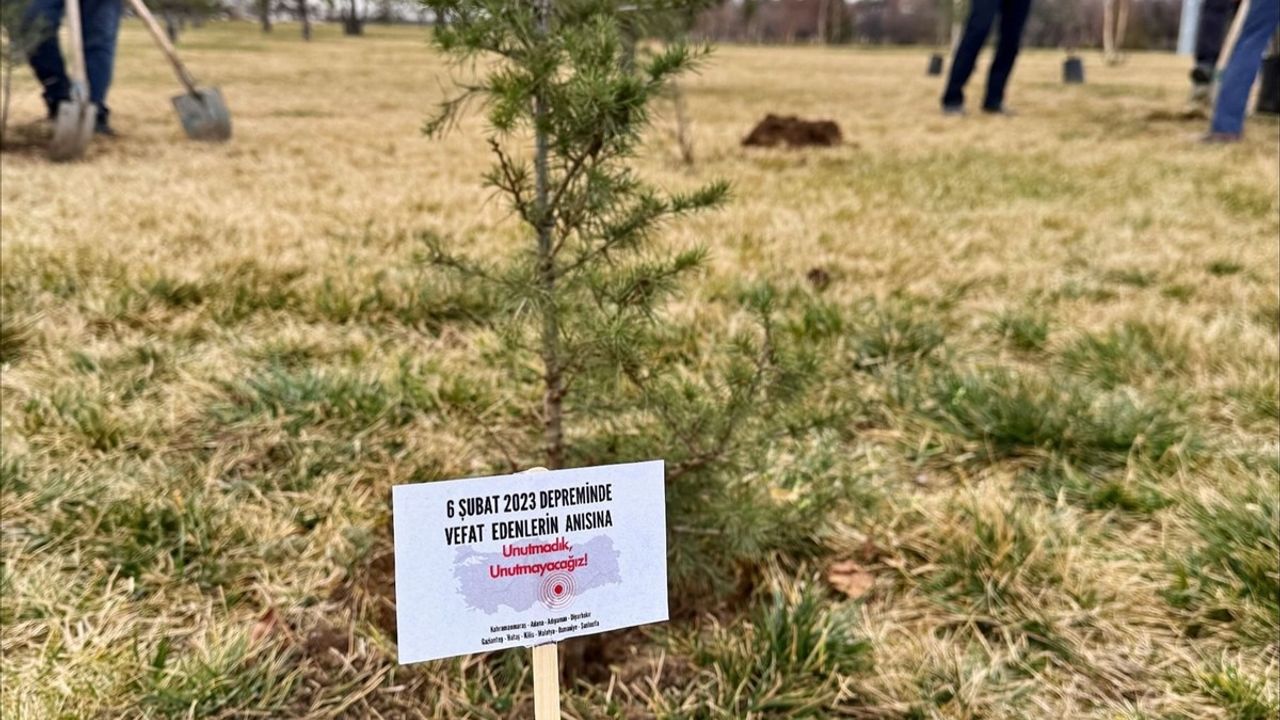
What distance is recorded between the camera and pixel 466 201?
4.81 meters

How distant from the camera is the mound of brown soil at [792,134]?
278 inches

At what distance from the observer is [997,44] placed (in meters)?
8.76

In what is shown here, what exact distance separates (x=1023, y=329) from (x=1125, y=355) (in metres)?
0.33

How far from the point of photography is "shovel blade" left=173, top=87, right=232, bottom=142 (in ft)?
22.7

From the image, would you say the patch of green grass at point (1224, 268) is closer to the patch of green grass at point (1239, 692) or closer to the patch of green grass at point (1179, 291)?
the patch of green grass at point (1179, 291)

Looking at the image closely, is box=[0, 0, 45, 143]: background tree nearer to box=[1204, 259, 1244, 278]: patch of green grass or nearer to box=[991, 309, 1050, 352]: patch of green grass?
box=[991, 309, 1050, 352]: patch of green grass

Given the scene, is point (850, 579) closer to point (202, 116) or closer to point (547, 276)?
point (547, 276)

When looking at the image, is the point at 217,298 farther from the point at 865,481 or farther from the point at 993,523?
the point at 993,523

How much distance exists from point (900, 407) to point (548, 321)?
1.33m

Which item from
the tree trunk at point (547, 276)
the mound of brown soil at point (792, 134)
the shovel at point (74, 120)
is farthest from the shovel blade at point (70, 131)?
the tree trunk at point (547, 276)

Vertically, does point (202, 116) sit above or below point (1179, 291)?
above

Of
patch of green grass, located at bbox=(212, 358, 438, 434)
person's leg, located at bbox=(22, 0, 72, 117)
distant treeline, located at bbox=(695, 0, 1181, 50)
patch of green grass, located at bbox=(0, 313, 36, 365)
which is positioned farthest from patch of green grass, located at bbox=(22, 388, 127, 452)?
distant treeline, located at bbox=(695, 0, 1181, 50)

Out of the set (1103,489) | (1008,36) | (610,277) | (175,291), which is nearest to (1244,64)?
(1008,36)

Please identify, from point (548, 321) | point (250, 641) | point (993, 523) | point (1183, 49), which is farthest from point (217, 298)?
point (1183, 49)
